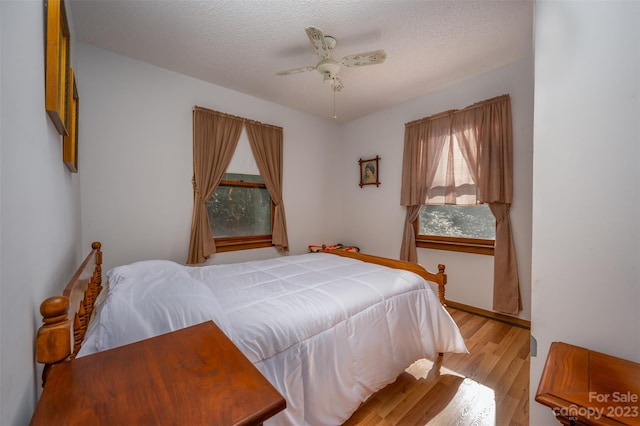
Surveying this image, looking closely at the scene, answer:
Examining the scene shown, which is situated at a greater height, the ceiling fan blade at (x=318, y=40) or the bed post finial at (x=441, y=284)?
the ceiling fan blade at (x=318, y=40)

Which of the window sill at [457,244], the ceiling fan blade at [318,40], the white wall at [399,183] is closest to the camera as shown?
the ceiling fan blade at [318,40]

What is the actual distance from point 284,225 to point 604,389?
123 inches

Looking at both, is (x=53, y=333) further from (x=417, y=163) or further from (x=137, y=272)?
(x=417, y=163)

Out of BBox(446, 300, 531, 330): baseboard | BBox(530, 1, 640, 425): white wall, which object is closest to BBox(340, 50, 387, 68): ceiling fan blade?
BBox(530, 1, 640, 425): white wall

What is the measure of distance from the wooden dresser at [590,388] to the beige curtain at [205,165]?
9.31ft

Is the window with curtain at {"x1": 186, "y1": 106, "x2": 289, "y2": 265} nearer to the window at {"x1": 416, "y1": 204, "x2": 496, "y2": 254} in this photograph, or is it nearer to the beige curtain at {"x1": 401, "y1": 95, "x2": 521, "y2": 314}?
the window at {"x1": 416, "y1": 204, "x2": 496, "y2": 254}

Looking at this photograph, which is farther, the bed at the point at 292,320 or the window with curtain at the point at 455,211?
the window with curtain at the point at 455,211

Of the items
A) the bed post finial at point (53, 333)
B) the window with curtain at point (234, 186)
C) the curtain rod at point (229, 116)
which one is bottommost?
the bed post finial at point (53, 333)

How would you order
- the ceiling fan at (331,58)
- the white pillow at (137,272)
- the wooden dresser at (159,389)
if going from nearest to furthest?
1. the wooden dresser at (159,389)
2. the white pillow at (137,272)
3. the ceiling fan at (331,58)

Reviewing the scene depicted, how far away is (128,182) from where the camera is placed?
241 centimetres

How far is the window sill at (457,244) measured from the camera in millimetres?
2745

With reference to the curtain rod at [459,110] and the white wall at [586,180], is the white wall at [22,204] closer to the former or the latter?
the white wall at [586,180]

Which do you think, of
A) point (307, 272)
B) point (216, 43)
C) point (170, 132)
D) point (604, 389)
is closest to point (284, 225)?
point (307, 272)

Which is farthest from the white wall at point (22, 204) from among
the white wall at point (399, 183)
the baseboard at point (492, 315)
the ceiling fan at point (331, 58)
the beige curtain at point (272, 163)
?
the baseboard at point (492, 315)
